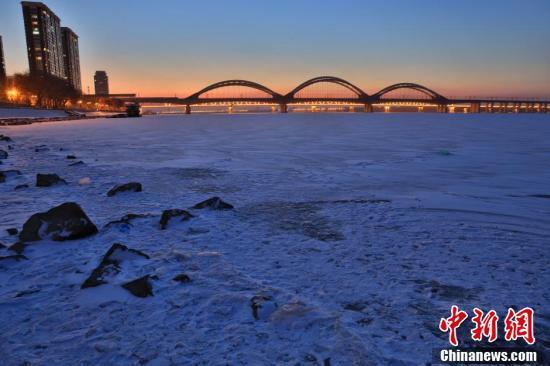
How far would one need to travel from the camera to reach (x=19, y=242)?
501 centimetres

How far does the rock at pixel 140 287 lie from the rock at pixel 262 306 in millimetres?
1064

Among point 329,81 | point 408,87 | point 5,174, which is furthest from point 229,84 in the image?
point 5,174

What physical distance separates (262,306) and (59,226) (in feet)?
11.7

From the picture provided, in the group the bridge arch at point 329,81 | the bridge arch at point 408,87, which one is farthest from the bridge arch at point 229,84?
the bridge arch at point 408,87

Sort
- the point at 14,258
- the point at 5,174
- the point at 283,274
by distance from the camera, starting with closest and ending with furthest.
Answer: the point at 283,274
the point at 14,258
the point at 5,174

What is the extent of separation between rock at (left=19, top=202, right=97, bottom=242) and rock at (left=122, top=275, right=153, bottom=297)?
2055 mm

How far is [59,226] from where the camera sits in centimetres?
536

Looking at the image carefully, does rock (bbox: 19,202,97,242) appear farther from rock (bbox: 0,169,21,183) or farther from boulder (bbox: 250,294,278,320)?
rock (bbox: 0,169,21,183)

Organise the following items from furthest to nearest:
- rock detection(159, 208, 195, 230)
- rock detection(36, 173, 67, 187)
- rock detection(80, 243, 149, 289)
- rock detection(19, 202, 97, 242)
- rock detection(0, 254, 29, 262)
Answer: rock detection(36, 173, 67, 187), rock detection(159, 208, 195, 230), rock detection(19, 202, 97, 242), rock detection(0, 254, 29, 262), rock detection(80, 243, 149, 289)

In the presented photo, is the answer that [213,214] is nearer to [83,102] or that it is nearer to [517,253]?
[517,253]

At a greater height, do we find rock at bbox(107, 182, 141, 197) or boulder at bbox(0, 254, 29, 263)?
rock at bbox(107, 182, 141, 197)

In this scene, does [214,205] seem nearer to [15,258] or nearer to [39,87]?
[15,258]

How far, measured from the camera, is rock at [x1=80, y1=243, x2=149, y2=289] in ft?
13.0

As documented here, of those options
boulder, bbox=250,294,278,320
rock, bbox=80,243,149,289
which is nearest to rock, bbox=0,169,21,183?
rock, bbox=80,243,149,289
